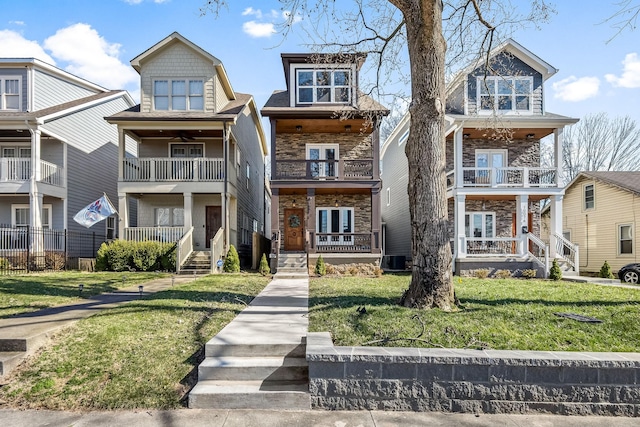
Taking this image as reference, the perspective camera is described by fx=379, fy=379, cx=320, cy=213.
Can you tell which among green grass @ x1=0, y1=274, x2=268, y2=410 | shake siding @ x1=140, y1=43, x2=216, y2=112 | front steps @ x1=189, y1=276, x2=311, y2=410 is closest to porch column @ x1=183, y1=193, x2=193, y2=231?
shake siding @ x1=140, y1=43, x2=216, y2=112

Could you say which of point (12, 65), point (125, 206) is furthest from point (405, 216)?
point (12, 65)

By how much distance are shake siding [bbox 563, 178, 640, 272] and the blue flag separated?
73.0 ft

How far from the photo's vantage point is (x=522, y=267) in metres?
15.0

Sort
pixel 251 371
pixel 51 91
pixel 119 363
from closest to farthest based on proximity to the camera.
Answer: pixel 251 371 < pixel 119 363 < pixel 51 91

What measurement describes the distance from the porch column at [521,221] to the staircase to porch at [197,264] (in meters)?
12.3

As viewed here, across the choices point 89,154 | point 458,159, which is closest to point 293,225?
point 458,159

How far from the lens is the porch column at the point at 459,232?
1510 centimetres

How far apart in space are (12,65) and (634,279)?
27322mm

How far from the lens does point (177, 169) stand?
16328 millimetres

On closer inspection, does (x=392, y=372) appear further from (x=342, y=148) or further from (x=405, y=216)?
(x=405, y=216)

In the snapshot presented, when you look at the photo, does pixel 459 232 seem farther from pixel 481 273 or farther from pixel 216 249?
pixel 216 249

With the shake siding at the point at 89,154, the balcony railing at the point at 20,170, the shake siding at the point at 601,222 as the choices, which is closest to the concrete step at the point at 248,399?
the balcony railing at the point at 20,170

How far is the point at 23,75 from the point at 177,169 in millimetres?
8534

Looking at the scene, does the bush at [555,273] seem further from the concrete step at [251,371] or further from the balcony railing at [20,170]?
the balcony railing at [20,170]
